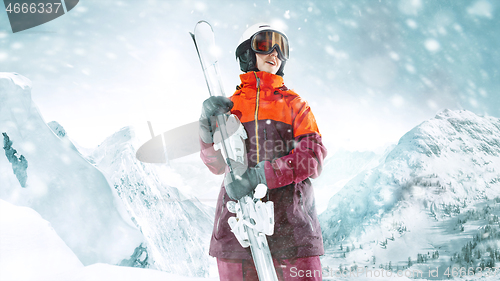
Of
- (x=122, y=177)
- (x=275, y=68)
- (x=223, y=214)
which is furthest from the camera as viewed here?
(x=122, y=177)

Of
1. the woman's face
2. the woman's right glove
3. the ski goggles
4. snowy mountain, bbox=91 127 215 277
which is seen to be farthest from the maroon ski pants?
snowy mountain, bbox=91 127 215 277

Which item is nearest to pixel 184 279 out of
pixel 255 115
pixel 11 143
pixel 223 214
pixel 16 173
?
pixel 223 214

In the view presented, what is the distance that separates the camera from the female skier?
6.34 feet

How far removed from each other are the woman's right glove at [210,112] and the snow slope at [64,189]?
44.3 ft

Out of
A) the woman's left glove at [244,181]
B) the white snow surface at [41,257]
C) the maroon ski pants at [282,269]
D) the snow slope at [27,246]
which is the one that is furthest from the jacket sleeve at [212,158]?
the snow slope at [27,246]

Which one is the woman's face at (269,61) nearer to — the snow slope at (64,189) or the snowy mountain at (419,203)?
the snow slope at (64,189)

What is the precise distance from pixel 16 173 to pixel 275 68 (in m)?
17.4

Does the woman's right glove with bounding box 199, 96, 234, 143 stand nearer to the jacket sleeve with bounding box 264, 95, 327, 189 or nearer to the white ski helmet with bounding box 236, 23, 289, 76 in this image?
the jacket sleeve with bounding box 264, 95, 327, 189

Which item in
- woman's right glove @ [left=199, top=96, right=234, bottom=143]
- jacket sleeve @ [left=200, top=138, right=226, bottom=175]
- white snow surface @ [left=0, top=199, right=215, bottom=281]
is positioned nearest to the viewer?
woman's right glove @ [left=199, top=96, right=234, bottom=143]

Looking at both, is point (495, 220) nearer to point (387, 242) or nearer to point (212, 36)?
point (387, 242)

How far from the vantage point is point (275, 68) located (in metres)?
2.54

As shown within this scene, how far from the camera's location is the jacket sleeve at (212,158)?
2279 mm

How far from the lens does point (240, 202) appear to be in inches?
78.8

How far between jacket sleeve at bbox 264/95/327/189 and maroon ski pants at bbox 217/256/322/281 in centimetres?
60
